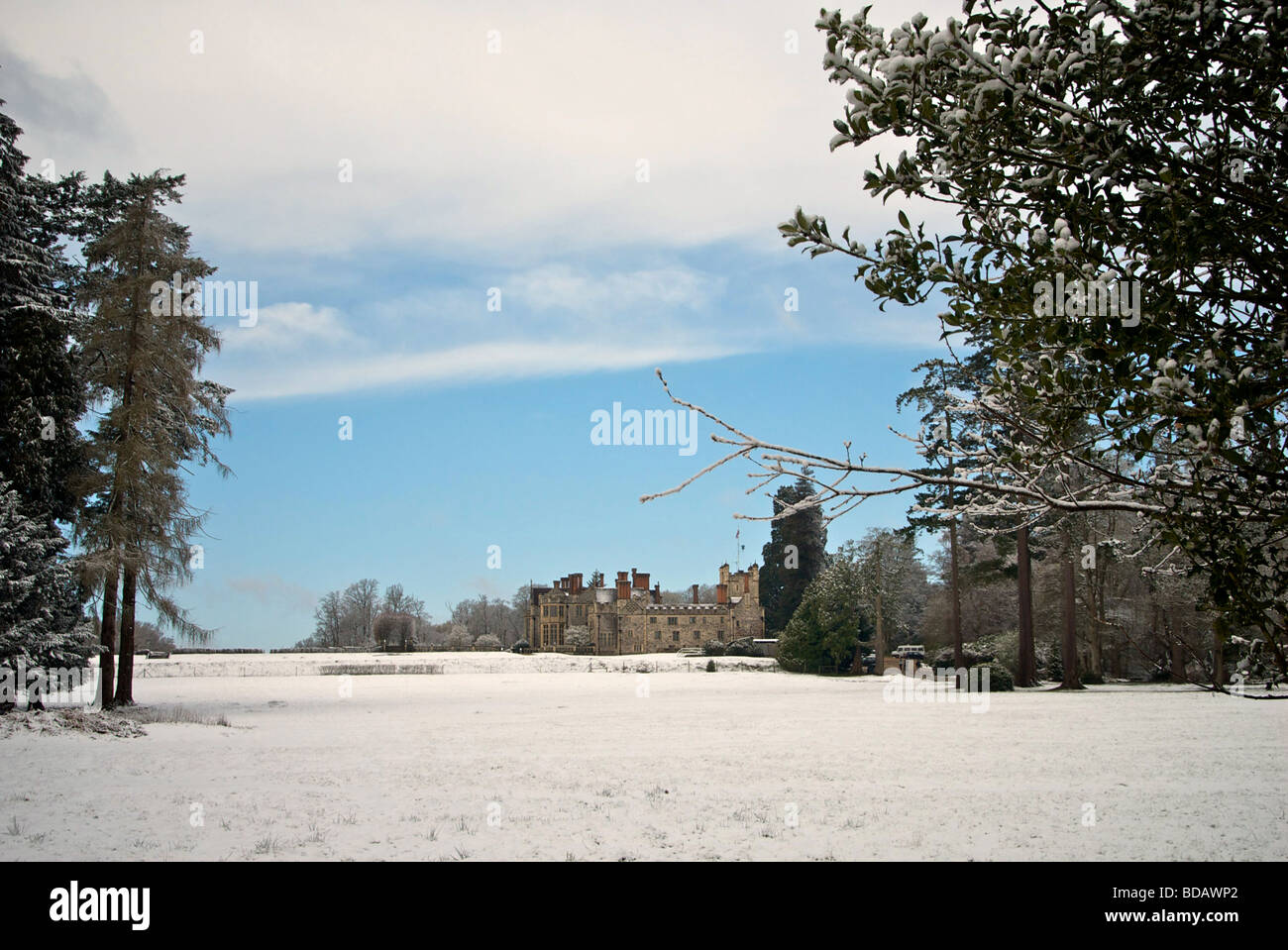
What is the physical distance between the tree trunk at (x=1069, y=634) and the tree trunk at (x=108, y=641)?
2950 cm

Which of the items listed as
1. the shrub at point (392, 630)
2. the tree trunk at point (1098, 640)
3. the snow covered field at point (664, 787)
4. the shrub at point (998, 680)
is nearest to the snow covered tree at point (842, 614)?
the tree trunk at point (1098, 640)

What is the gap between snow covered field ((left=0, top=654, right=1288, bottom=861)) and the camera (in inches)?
341

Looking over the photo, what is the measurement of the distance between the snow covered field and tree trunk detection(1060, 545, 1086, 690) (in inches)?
281

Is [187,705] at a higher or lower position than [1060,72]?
lower

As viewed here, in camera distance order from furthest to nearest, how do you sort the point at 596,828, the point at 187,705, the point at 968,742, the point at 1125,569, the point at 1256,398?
the point at 1125,569
the point at 187,705
the point at 968,742
the point at 596,828
the point at 1256,398

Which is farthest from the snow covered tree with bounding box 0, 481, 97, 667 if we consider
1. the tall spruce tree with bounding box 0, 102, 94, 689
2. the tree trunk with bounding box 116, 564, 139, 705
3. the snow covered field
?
the snow covered field

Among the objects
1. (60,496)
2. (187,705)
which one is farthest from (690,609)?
(60,496)

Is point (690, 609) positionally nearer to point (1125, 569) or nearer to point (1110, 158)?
point (1125, 569)

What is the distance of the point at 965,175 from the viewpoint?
161 inches

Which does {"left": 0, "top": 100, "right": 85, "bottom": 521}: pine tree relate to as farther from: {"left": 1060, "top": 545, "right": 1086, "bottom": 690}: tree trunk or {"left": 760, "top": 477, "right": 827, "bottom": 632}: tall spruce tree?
{"left": 760, "top": 477, "right": 827, "bottom": 632}: tall spruce tree

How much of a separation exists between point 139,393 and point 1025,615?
1163 inches

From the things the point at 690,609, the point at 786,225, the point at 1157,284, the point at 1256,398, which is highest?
the point at 786,225

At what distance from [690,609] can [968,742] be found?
52.5m
